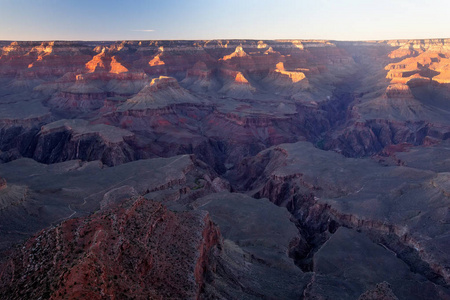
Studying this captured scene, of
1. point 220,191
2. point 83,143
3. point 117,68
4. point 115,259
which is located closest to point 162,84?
point 117,68

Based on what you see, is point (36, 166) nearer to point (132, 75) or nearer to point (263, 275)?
point (263, 275)

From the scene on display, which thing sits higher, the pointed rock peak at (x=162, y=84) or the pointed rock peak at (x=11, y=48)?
the pointed rock peak at (x=11, y=48)

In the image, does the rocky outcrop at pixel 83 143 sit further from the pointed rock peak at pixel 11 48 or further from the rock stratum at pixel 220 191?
the pointed rock peak at pixel 11 48

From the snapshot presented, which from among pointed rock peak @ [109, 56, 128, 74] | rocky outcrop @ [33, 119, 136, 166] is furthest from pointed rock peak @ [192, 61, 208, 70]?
rocky outcrop @ [33, 119, 136, 166]

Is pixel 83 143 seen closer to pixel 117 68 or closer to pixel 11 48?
pixel 117 68

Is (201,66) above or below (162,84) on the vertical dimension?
above

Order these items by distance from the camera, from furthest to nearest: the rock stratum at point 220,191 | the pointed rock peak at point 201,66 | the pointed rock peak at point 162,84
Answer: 1. the pointed rock peak at point 201,66
2. the pointed rock peak at point 162,84
3. the rock stratum at point 220,191

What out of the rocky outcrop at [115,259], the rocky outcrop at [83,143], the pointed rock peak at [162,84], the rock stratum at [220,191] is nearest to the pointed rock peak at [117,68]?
the rock stratum at [220,191]

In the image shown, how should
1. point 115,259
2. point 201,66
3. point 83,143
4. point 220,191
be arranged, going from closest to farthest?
point 115,259 → point 220,191 → point 83,143 → point 201,66
